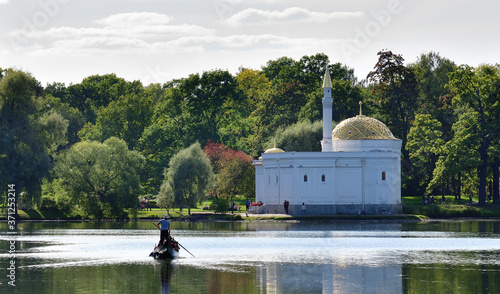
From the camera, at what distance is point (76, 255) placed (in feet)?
154

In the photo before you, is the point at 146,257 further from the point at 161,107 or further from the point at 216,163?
the point at 161,107

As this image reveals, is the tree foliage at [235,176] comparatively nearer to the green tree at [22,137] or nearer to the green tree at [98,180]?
the green tree at [98,180]

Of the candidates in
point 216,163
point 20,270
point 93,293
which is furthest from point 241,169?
point 93,293

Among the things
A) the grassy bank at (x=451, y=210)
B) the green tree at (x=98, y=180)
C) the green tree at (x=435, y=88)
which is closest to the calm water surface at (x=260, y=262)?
the green tree at (x=98, y=180)

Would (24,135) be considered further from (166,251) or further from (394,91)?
(394,91)

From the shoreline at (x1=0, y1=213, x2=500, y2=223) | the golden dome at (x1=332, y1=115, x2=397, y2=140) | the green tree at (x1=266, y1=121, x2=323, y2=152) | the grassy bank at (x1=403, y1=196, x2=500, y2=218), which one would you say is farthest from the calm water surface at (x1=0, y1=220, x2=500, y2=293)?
the green tree at (x1=266, y1=121, x2=323, y2=152)

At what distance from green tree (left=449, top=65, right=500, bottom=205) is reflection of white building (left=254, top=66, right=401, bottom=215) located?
457 inches

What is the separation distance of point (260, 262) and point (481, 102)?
64760 mm

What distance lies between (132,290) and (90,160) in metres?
56.5

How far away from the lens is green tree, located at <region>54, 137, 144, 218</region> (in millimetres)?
86000

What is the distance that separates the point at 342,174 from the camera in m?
92.1

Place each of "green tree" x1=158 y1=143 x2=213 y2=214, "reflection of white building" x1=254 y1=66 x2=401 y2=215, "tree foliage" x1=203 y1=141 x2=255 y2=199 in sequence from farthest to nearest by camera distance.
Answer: "tree foliage" x1=203 y1=141 x2=255 y2=199, "reflection of white building" x1=254 y1=66 x2=401 y2=215, "green tree" x1=158 y1=143 x2=213 y2=214

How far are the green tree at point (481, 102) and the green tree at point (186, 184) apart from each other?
98.8ft

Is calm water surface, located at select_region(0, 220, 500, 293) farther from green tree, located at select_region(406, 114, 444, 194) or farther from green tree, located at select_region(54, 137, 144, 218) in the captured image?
green tree, located at select_region(406, 114, 444, 194)
